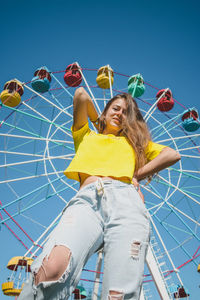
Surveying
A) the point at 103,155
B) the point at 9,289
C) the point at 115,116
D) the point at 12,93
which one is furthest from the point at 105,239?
the point at 12,93

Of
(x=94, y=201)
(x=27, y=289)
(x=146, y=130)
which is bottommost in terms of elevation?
(x=27, y=289)

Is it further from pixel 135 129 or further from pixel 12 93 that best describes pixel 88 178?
pixel 12 93

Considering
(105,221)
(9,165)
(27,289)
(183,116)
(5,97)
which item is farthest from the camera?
(183,116)

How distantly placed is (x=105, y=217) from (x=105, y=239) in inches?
4.4

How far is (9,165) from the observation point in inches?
351

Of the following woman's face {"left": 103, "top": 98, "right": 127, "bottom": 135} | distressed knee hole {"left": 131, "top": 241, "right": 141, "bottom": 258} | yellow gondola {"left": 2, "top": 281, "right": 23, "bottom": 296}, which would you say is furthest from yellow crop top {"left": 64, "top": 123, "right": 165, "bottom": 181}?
yellow gondola {"left": 2, "top": 281, "right": 23, "bottom": 296}

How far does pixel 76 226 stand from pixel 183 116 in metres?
10.5

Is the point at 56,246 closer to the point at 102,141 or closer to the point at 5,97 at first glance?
the point at 102,141

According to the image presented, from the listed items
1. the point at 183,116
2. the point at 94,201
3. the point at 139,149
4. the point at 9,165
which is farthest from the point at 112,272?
the point at 183,116

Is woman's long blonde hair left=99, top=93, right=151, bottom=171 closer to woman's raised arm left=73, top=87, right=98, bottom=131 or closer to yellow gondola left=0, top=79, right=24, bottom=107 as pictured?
woman's raised arm left=73, top=87, right=98, bottom=131

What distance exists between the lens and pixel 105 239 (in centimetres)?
135

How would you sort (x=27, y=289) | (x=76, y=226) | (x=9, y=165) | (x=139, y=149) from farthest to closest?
(x=9, y=165) < (x=139, y=149) < (x=76, y=226) < (x=27, y=289)

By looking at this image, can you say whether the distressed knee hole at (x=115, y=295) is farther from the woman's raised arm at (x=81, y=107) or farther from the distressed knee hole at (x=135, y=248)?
the woman's raised arm at (x=81, y=107)

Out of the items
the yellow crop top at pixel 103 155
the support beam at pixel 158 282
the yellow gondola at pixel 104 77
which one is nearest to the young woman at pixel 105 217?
the yellow crop top at pixel 103 155
